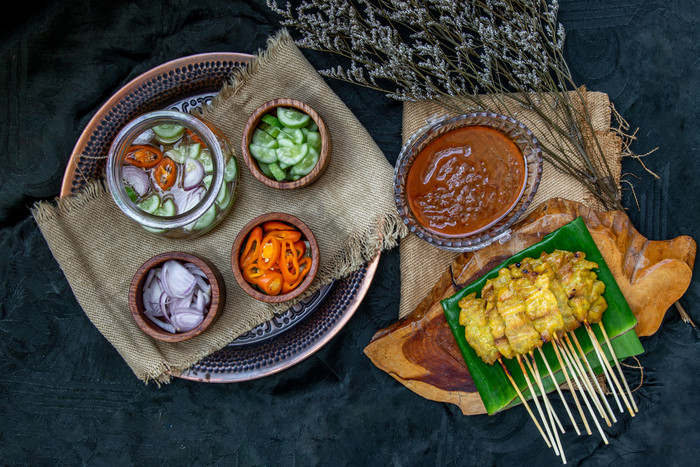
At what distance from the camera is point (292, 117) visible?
7.30 ft

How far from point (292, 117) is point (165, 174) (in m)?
0.68

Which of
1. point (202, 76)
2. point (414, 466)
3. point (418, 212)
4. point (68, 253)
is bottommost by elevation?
point (414, 466)

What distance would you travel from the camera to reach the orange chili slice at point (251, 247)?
7.17ft

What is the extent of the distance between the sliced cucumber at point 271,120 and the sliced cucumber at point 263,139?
0.18 feet

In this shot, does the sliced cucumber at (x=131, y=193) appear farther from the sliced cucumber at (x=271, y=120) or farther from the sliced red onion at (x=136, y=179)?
the sliced cucumber at (x=271, y=120)

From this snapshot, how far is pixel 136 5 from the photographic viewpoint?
2.60 meters

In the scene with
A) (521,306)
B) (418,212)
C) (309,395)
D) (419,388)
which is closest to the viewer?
(521,306)

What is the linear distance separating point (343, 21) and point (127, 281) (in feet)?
6.08

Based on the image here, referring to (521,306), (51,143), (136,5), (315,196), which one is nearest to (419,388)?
(521,306)

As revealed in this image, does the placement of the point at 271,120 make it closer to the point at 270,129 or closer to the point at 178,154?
the point at 270,129

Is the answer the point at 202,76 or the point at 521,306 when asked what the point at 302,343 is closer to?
the point at 521,306

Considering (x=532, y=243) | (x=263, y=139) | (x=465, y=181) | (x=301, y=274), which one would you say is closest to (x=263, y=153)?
(x=263, y=139)

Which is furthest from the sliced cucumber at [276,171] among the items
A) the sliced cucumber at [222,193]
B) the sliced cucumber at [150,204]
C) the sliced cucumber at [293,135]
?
the sliced cucumber at [150,204]

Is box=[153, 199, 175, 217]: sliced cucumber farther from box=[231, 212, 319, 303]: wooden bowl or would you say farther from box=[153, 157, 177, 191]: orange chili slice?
box=[231, 212, 319, 303]: wooden bowl
